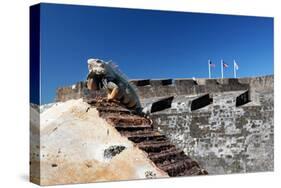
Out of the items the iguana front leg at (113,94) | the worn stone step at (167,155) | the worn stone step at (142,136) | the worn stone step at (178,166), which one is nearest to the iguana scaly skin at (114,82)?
the iguana front leg at (113,94)

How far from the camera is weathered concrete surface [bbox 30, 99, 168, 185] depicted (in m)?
10.2

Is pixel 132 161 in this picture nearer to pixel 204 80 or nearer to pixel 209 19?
pixel 204 80

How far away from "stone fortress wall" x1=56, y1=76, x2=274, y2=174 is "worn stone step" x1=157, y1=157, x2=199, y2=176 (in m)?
0.13

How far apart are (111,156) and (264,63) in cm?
316

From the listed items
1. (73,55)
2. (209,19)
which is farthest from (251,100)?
(73,55)

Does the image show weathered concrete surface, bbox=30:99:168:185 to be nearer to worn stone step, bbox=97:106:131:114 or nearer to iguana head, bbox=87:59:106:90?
worn stone step, bbox=97:106:131:114

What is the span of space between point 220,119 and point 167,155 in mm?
1143

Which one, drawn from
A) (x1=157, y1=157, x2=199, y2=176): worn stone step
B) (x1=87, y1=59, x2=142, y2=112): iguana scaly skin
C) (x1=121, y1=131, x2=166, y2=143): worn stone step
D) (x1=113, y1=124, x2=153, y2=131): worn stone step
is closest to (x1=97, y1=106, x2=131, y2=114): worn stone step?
(x1=87, y1=59, x2=142, y2=112): iguana scaly skin

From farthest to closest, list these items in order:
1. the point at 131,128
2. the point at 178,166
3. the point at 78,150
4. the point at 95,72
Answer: the point at 178,166, the point at 131,128, the point at 95,72, the point at 78,150

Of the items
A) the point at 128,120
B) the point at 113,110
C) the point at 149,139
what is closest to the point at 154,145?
the point at 149,139

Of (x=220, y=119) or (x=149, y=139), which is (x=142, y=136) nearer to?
(x=149, y=139)

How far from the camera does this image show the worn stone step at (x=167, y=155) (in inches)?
431

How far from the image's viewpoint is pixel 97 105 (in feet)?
35.2

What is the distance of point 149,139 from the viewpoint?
11109 mm
